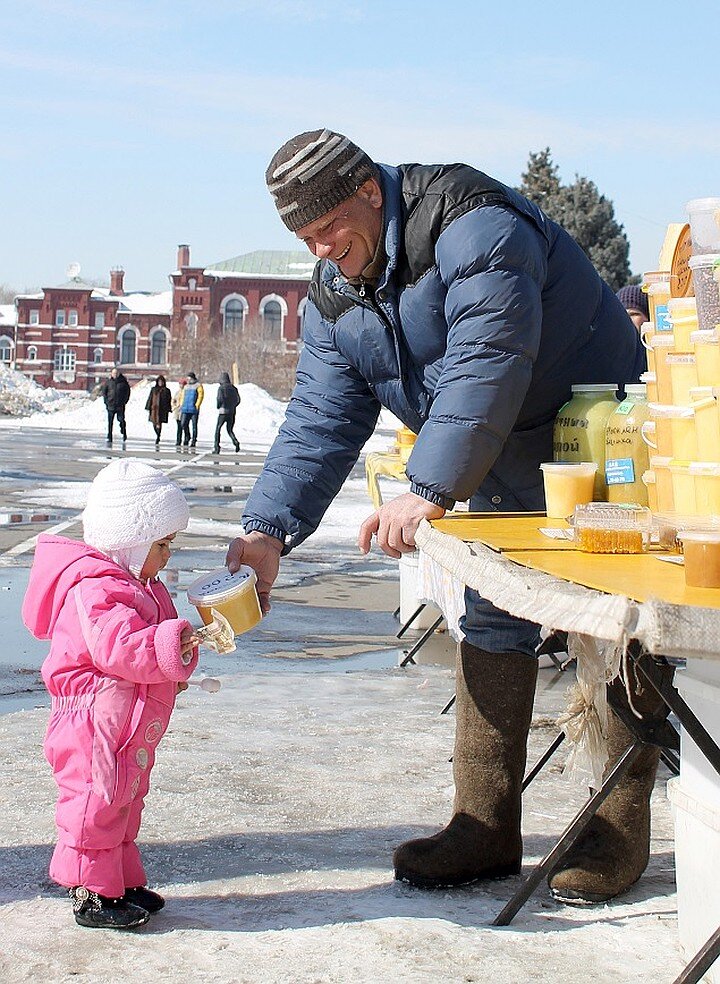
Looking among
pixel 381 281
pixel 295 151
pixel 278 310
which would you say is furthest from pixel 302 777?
pixel 278 310

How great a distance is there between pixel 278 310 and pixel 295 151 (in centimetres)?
8382

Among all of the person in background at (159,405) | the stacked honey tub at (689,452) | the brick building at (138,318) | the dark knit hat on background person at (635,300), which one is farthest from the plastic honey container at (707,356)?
the brick building at (138,318)

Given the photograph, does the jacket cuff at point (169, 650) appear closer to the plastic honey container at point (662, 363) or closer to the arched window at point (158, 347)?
the plastic honey container at point (662, 363)

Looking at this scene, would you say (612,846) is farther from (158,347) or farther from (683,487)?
(158,347)

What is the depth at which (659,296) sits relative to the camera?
280cm

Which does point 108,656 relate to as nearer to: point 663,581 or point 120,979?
point 120,979

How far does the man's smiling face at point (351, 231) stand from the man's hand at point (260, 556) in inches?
29.3

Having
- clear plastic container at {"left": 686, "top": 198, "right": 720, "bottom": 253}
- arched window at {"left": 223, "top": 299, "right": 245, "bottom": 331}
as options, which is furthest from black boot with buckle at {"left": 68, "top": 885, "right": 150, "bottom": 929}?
arched window at {"left": 223, "top": 299, "right": 245, "bottom": 331}

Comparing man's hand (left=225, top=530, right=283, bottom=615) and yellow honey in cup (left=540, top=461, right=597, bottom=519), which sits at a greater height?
yellow honey in cup (left=540, top=461, right=597, bottom=519)

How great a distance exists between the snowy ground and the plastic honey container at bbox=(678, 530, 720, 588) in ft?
3.54

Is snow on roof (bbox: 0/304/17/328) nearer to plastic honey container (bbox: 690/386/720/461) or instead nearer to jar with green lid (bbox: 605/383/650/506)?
jar with green lid (bbox: 605/383/650/506)

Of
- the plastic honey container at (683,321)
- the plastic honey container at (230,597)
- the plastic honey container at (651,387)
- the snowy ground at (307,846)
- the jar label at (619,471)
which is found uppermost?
the plastic honey container at (683,321)

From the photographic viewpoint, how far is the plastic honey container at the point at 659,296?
107 inches

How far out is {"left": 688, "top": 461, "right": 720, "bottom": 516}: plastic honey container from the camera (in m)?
2.38
